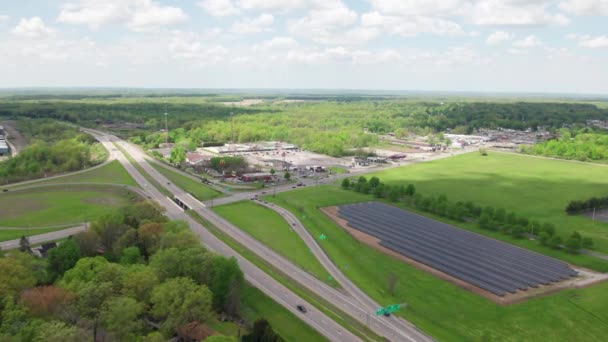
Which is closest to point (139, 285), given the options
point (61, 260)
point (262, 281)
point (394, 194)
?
point (61, 260)

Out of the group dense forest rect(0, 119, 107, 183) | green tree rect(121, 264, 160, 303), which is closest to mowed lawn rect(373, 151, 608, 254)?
green tree rect(121, 264, 160, 303)

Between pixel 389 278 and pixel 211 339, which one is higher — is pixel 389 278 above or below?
below

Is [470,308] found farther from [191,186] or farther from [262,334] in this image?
[191,186]

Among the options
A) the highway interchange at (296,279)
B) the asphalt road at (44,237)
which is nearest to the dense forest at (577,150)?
the highway interchange at (296,279)

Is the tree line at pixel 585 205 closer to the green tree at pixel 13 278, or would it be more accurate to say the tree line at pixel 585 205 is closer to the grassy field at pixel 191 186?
the grassy field at pixel 191 186

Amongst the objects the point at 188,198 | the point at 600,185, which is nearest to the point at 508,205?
the point at 600,185

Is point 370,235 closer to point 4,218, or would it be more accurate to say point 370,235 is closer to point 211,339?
point 211,339
